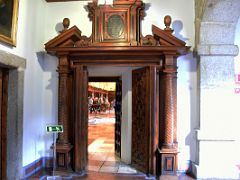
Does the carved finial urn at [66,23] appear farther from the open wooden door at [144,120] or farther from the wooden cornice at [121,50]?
the open wooden door at [144,120]

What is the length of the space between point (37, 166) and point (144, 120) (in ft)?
6.59

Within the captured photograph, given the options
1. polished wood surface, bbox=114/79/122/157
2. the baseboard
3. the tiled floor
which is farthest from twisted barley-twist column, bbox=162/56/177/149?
the baseboard

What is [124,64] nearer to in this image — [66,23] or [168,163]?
[66,23]

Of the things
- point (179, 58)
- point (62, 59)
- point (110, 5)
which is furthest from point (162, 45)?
point (62, 59)

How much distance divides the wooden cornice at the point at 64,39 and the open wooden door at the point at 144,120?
1271 mm

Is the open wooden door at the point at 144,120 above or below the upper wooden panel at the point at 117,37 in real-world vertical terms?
below

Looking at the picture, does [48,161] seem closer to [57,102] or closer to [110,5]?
[57,102]

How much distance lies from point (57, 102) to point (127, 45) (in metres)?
1.64

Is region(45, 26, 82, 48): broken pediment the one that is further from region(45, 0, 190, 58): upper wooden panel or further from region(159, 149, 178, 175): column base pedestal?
region(159, 149, 178, 175): column base pedestal

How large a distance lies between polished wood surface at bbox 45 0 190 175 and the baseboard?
0.56 m

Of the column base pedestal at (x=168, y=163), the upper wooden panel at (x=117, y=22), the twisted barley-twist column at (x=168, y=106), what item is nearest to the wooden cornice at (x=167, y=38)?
the twisted barley-twist column at (x=168, y=106)

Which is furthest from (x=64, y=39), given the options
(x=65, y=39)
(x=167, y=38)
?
(x=167, y=38)

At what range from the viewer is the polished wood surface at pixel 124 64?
4191 mm

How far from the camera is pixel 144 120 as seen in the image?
4.45 meters
